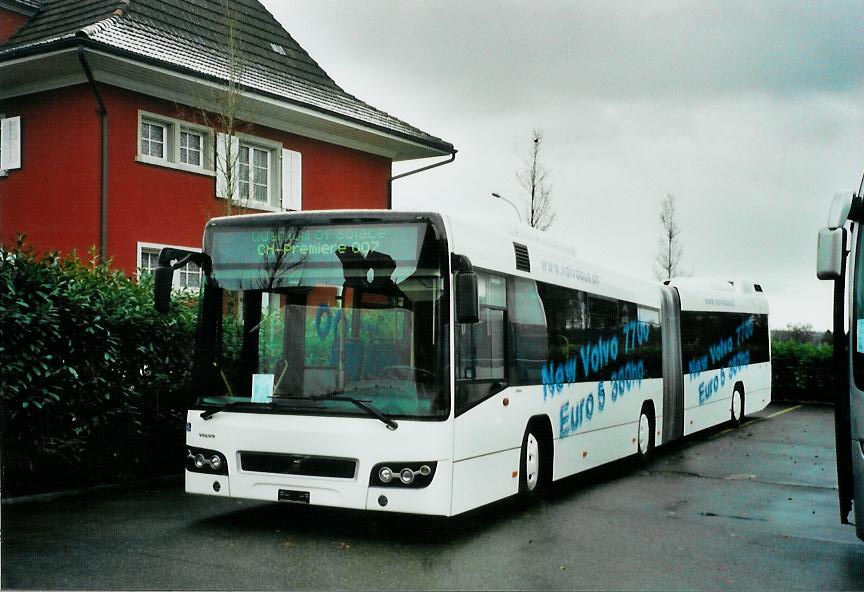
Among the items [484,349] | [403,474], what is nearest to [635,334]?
[484,349]

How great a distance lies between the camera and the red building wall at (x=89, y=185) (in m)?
19.5

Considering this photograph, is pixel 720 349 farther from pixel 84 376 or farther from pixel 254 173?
pixel 84 376

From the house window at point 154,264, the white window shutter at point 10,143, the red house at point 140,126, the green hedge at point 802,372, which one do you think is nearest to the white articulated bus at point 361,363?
the red house at point 140,126

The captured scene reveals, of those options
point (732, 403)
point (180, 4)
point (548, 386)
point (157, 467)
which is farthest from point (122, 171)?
point (732, 403)

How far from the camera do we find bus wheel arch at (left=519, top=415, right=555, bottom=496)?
10555 mm

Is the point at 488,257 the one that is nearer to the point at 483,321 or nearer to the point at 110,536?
the point at 483,321

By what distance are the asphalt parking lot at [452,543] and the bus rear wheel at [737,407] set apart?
9705 millimetres

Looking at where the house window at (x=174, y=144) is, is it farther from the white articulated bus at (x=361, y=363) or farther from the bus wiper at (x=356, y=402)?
the bus wiper at (x=356, y=402)

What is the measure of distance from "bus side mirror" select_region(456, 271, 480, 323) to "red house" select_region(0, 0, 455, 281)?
39.8 ft

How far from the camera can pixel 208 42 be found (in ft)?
73.5

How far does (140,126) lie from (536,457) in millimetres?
12160

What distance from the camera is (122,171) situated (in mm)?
19844

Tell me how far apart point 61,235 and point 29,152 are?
1863mm

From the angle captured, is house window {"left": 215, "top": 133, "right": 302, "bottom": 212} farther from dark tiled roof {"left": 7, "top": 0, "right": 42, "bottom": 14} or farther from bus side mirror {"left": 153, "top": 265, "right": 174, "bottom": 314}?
bus side mirror {"left": 153, "top": 265, "right": 174, "bottom": 314}
